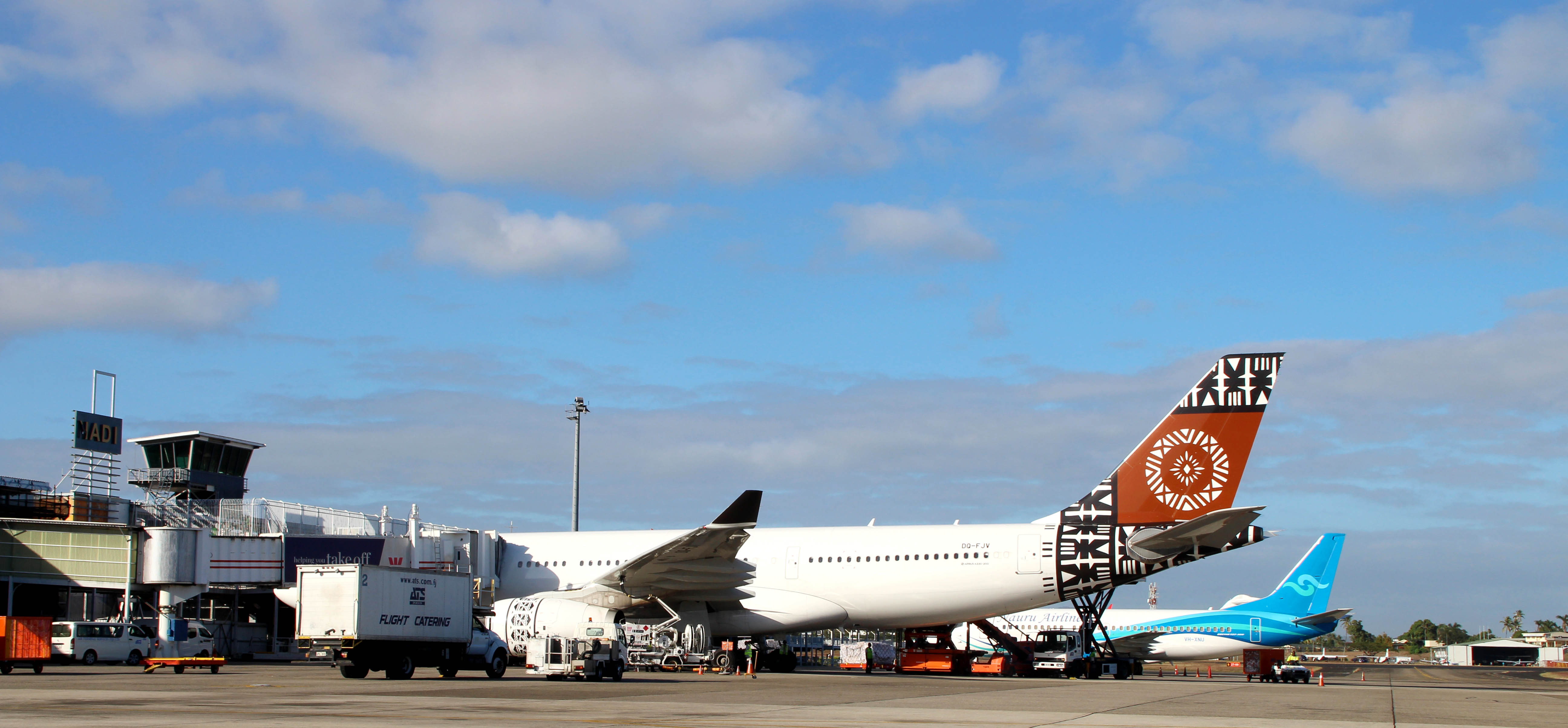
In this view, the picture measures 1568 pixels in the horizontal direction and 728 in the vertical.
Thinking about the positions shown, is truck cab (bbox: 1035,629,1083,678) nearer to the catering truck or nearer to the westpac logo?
the westpac logo

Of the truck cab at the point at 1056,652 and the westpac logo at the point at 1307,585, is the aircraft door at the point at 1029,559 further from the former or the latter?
the westpac logo at the point at 1307,585

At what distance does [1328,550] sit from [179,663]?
38944 millimetres

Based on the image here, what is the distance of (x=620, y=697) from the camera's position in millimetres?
18047

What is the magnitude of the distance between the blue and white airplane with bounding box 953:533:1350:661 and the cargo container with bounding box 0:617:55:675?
29.4 m

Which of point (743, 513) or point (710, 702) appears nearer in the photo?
point (710, 702)

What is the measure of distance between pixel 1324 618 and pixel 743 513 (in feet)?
97.0

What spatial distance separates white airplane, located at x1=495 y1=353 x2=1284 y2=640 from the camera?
27.5m

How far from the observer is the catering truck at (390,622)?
892 inches

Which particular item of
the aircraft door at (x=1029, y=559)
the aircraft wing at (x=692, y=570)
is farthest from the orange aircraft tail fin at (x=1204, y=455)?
the aircraft wing at (x=692, y=570)

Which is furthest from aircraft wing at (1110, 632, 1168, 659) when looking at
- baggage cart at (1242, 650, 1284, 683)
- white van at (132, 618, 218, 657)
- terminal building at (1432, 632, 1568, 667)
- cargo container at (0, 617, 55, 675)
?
terminal building at (1432, 632, 1568, 667)

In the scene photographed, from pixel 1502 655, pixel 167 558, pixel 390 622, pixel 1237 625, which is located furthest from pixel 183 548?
pixel 1502 655

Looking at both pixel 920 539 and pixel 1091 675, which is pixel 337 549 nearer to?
pixel 920 539

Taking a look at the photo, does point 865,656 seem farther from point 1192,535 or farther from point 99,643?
point 99,643

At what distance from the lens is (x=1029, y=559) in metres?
28.9
